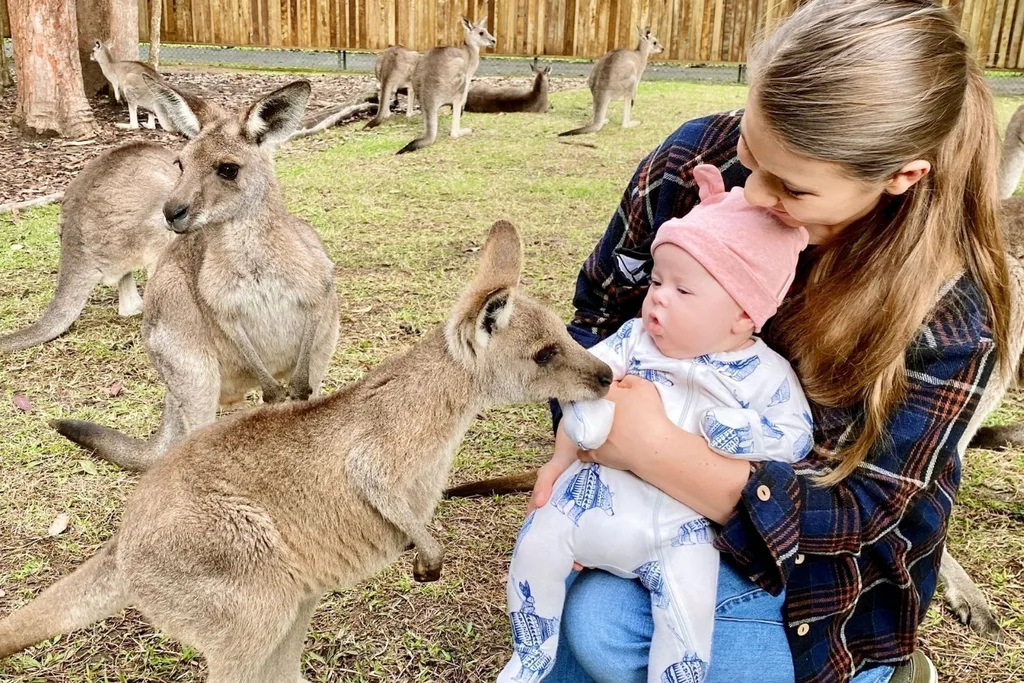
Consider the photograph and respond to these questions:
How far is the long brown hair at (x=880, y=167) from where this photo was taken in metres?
1.34

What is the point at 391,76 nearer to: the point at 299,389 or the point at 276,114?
the point at 276,114

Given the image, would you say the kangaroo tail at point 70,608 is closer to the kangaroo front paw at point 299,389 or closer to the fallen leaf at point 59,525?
the fallen leaf at point 59,525

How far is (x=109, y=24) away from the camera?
796cm

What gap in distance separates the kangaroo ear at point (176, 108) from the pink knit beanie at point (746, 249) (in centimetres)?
201

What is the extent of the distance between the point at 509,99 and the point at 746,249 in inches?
346

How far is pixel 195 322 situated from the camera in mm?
2924

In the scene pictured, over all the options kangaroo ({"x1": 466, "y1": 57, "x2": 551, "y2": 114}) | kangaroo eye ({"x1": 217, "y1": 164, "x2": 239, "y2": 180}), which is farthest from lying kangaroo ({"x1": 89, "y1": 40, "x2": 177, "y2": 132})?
→ kangaroo eye ({"x1": 217, "y1": 164, "x2": 239, "y2": 180})

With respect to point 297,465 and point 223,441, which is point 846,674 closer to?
point 297,465

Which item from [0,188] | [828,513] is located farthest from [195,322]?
[0,188]

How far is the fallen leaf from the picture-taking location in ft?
8.23

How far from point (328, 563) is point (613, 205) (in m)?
4.47

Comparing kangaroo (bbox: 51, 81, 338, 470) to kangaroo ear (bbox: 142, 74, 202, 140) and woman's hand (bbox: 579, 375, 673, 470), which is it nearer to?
kangaroo ear (bbox: 142, 74, 202, 140)

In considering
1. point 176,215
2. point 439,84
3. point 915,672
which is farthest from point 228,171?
point 439,84

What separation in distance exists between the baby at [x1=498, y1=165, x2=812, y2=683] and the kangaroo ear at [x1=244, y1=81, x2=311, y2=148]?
1649 mm
